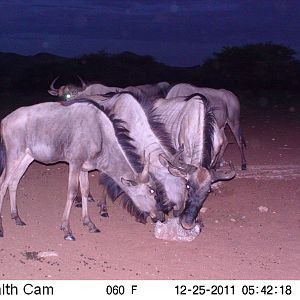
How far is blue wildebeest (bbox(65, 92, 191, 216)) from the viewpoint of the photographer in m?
7.26

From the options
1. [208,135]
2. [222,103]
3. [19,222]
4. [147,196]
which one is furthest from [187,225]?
[222,103]

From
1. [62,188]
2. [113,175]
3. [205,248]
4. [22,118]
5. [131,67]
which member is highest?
[22,118]

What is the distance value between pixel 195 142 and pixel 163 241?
5.17ft

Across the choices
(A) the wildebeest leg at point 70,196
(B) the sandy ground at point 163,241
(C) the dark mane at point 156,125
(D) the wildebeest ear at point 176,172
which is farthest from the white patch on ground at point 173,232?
(A) the wildebeest leg at point 70,196

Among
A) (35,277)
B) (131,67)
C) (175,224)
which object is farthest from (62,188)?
(131,67)

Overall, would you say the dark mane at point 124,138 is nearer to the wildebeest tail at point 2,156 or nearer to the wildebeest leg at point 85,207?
the wildebeest leg at point 85,207

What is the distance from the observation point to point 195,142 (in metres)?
8.04

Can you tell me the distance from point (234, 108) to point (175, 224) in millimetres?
5192

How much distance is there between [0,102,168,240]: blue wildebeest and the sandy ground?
39cm

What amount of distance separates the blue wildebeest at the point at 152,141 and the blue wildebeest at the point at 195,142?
0.22 metres

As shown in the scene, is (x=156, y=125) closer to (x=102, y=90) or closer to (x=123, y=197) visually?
(x=123, y=197)

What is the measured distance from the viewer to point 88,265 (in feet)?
20.3

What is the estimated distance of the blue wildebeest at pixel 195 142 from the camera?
7027 mm

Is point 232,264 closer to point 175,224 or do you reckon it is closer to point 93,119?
point 175,224
